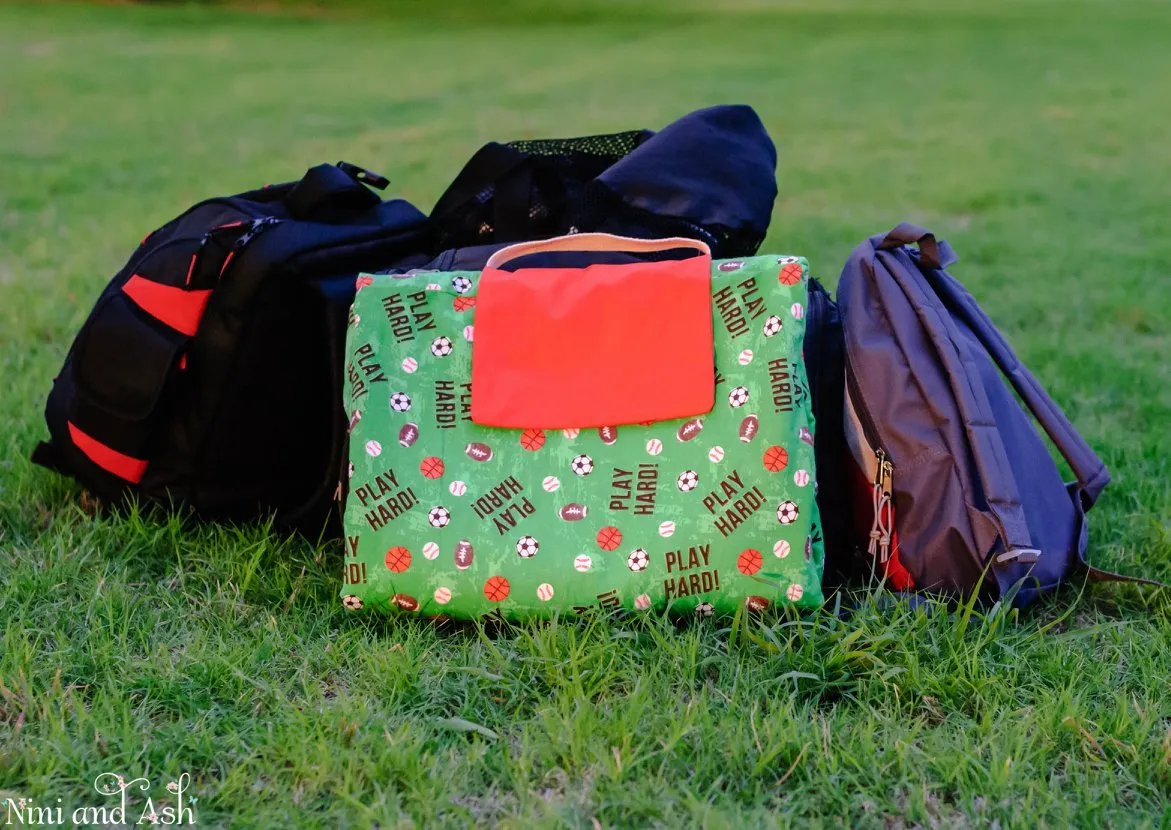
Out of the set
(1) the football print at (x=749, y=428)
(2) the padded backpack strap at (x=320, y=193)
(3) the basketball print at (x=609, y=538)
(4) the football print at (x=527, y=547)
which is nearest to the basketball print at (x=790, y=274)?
(1) the football print at (x=749, y=428)

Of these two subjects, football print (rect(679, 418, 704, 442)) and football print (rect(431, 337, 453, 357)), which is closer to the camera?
football print (rect(679, 418, 704, 442))

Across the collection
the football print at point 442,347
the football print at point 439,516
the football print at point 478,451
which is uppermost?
the football print at point 442,347

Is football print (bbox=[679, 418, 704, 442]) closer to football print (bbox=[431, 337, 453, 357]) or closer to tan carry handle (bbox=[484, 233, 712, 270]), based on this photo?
tan carry handle (bbox=[484, 233, 712, 270])

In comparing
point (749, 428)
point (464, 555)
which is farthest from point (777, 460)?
point (464, 555)

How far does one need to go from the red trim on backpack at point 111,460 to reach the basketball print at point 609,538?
1.08 m

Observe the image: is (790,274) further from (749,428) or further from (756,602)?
(756,602)

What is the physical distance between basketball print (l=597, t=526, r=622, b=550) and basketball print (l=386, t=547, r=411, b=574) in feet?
1.24

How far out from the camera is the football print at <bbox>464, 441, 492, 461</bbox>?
90.4 inches

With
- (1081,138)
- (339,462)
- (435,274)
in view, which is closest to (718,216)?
(435,274)

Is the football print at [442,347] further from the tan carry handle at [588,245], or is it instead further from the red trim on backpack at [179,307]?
the red trim on backpack at [179,307]

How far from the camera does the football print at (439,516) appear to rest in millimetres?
2246

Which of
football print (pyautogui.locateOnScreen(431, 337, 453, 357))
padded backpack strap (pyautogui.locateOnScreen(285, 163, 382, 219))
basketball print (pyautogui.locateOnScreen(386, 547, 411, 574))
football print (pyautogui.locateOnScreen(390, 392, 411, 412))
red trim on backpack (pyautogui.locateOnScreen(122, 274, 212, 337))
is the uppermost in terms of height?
padded backpack strap (pyautogui.locateOnScreen(285, 163, 382, 219))

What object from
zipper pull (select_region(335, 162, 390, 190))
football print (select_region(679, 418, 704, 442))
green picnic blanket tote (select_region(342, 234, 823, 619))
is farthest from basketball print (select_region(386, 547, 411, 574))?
zipper pull (select_region(335, 162, 390, 190))

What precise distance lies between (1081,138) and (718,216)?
258 inches
